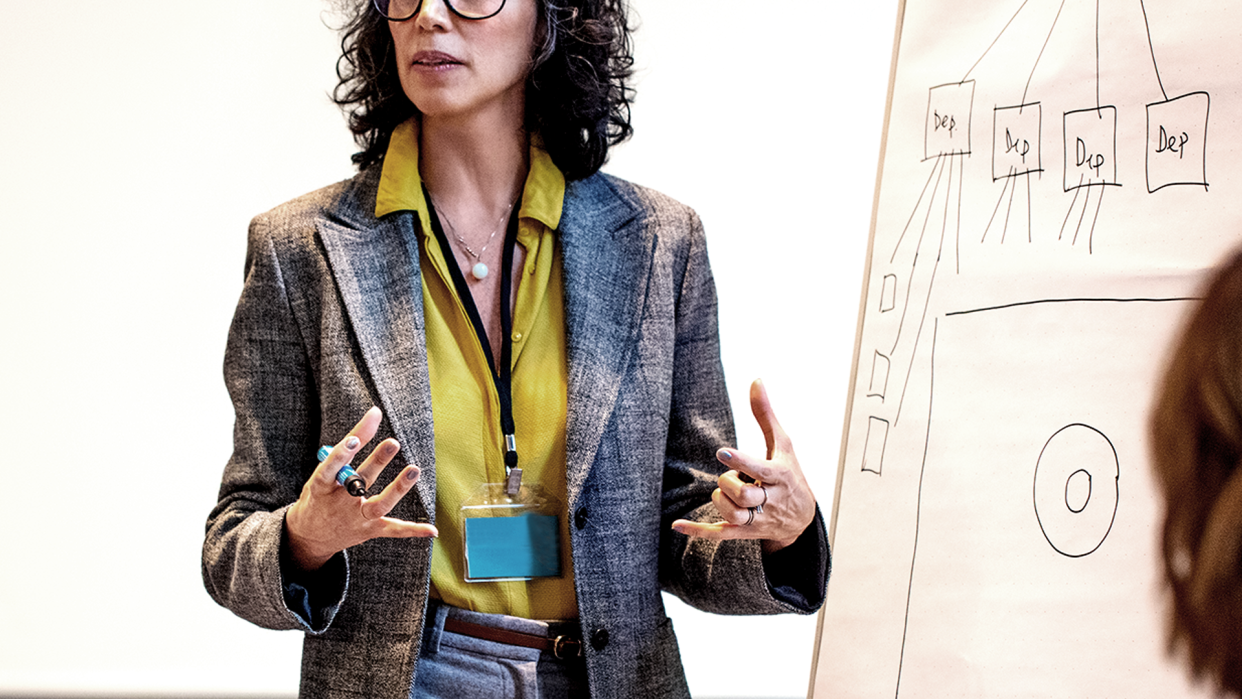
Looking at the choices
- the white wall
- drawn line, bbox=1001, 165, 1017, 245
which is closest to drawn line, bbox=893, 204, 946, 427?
drawn line, bbox=1001, 165, 1017, 245

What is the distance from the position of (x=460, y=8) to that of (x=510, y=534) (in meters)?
0.67

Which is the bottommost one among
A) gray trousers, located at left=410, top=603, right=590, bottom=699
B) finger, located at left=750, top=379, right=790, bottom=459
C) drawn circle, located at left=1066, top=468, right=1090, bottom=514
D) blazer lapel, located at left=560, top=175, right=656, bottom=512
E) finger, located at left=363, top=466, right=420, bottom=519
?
gray trousers, located at left=410, top=603, right=590, bottom=699

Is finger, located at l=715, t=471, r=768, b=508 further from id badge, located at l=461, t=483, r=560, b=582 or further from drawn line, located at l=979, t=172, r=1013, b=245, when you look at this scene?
drawn line, located at l=979, t=172, r=1013, b=245

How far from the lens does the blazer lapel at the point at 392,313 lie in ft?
4.25

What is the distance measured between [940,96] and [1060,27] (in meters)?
0.23

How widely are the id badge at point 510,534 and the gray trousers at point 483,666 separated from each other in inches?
2.2

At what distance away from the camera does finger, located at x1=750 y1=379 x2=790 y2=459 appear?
1229mm

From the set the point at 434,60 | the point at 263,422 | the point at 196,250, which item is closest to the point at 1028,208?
the point at 434,60

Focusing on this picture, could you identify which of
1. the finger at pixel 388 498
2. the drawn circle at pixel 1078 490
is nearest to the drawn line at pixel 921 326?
the drawn circle at pixel 1078 490

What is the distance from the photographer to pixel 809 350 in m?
2.60

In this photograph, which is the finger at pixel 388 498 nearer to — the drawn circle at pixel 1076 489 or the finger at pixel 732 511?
the finger at pixel 732 511

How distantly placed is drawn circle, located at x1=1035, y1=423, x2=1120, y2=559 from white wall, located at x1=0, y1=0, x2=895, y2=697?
54.6 inches

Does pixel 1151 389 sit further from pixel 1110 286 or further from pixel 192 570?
pixel 192 570

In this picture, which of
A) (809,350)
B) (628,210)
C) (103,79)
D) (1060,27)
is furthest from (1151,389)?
(103,79)
